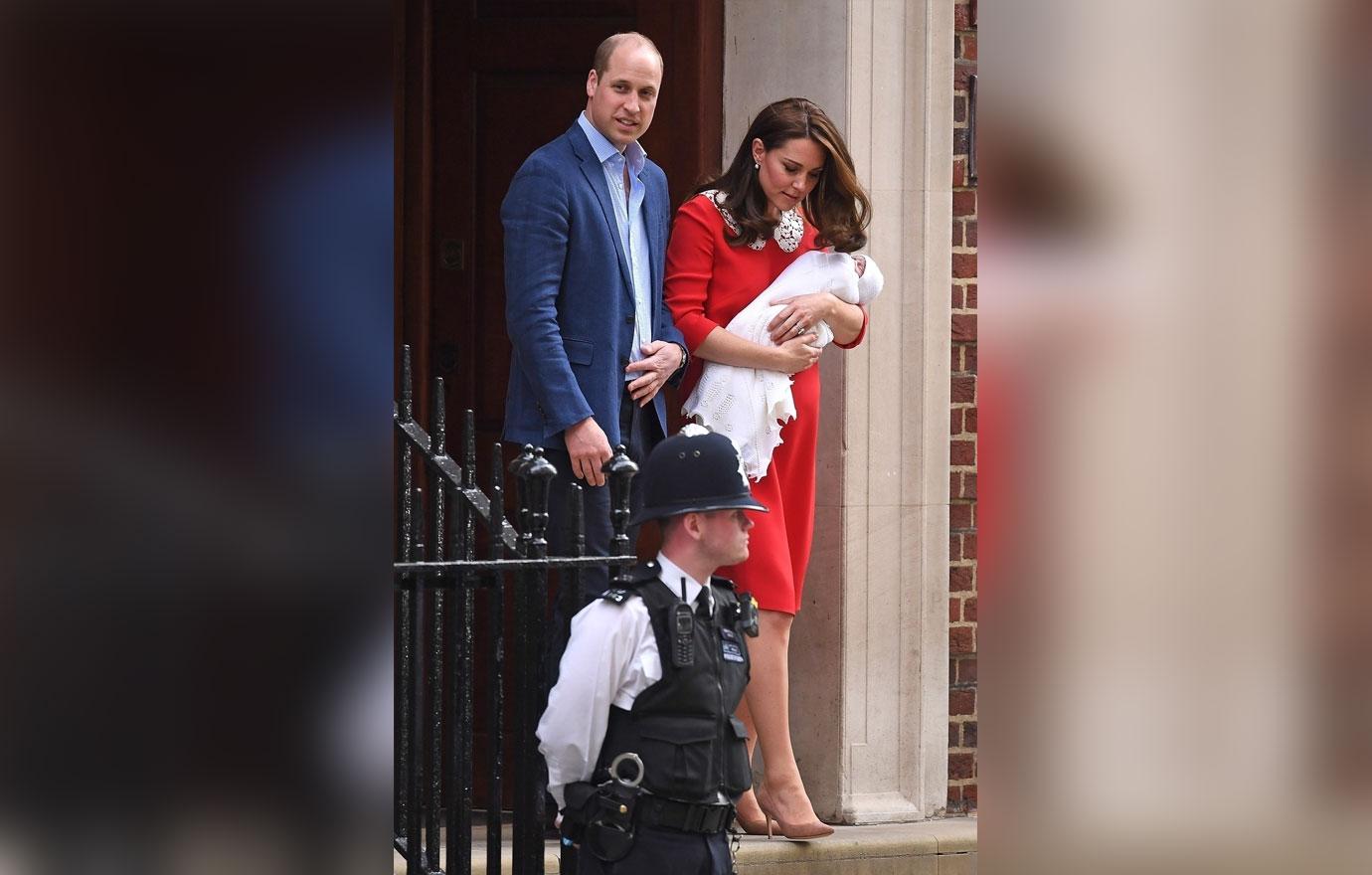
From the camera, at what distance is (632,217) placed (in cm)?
471

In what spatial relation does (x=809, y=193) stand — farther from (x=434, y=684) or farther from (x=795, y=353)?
(x=434, y=684)

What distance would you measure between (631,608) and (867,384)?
2373 millimetres

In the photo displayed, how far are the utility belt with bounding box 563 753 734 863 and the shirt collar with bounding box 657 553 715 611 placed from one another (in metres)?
0.36

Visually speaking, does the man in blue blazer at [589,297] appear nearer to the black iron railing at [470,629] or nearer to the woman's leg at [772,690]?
the black iron railing at [470,629]

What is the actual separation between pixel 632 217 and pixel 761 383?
63cm

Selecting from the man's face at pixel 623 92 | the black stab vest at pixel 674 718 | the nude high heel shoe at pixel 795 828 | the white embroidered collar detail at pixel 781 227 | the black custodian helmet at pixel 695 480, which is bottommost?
the nude high heel shoe at pixel 795 828

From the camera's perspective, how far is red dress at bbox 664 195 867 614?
4.84 meters

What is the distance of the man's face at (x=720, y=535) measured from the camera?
3533 millimetres

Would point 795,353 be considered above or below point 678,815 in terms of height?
above

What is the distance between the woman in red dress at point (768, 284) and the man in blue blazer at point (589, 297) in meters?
0.20

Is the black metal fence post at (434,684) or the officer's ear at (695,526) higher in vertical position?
the officer's ear at (695,526)
